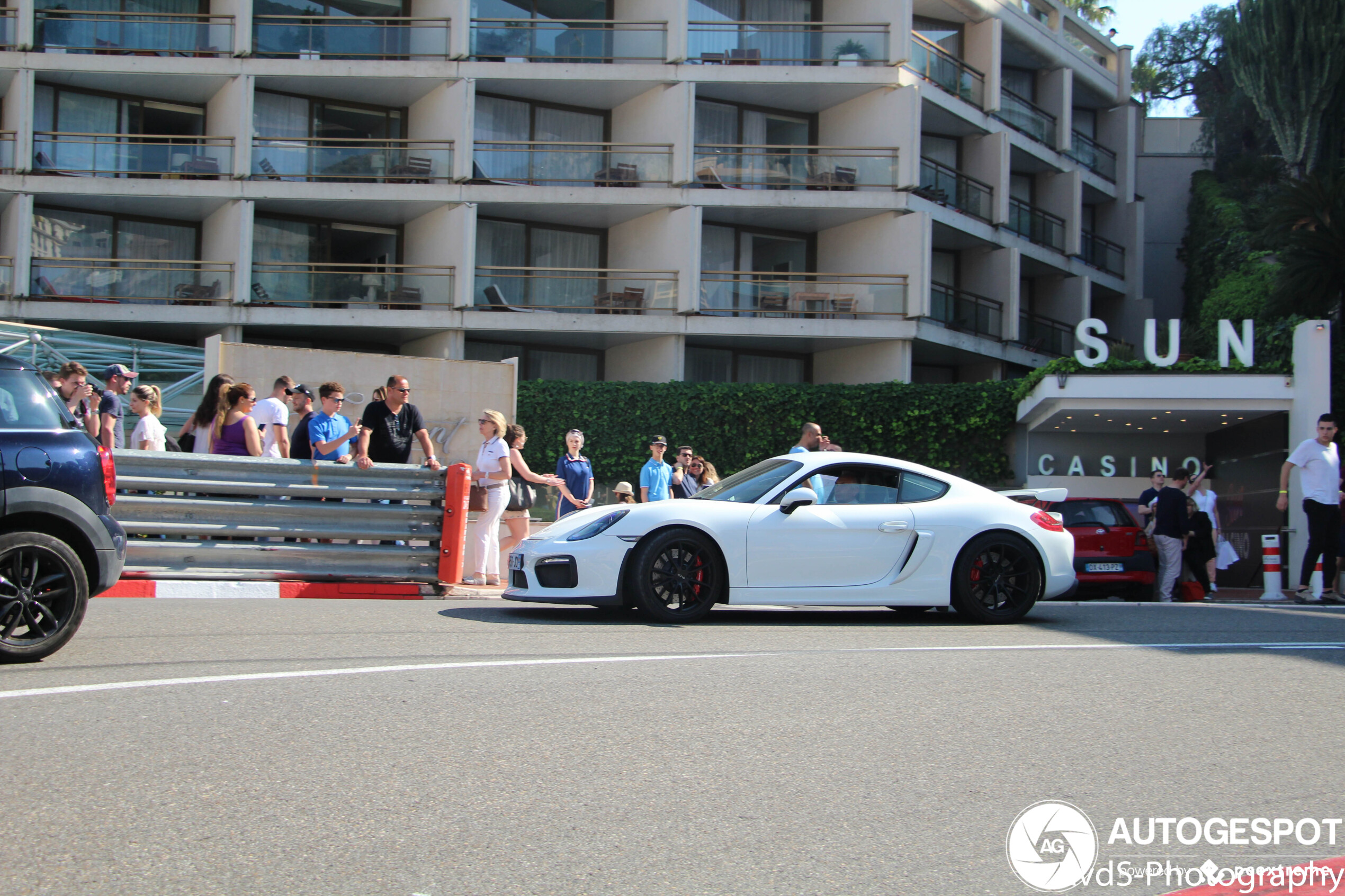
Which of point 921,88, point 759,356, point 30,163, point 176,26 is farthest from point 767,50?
→ point 30,163

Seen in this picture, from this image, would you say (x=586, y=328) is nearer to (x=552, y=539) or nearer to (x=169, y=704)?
(x=552, y=539)

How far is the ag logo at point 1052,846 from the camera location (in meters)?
3.47

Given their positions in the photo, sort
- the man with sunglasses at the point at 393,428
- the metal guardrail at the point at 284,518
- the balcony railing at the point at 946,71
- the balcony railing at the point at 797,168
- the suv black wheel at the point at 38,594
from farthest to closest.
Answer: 1. the balcony railing at the point at 946,71
2. the balcony railing at the point at 797,168
3. the man with sunglasses at the point at 393,428
4. the metal guardrail at the point at 284,518
5. the suv black wheel at the point at 38,594

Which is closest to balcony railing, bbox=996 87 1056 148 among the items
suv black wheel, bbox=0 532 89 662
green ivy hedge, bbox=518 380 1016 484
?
green ivy hedge, bbox=518 380 1016 484

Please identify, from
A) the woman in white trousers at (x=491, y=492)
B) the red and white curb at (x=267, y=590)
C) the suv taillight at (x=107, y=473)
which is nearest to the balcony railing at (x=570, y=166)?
the woman in white trousers at (x=491, y=492)

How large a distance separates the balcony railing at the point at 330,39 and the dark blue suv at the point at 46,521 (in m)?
25.0

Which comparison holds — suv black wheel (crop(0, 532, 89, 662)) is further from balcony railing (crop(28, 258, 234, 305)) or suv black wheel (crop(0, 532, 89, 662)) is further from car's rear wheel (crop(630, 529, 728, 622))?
balcony railing (crop(28, 258, 234, 305))

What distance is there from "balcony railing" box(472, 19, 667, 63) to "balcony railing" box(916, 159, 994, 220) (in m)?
7.22

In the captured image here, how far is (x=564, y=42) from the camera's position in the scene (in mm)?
30188

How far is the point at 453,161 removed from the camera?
96.9ft

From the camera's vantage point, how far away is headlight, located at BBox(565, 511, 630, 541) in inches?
350

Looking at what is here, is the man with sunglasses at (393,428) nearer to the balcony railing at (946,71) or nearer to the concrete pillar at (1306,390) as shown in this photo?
the concrete pillar at (1306,390)

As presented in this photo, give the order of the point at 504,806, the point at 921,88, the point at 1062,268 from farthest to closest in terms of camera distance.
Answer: the point at 1062,268, the point at 921,88, the point at 504,806

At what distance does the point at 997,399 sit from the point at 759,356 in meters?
6.85
